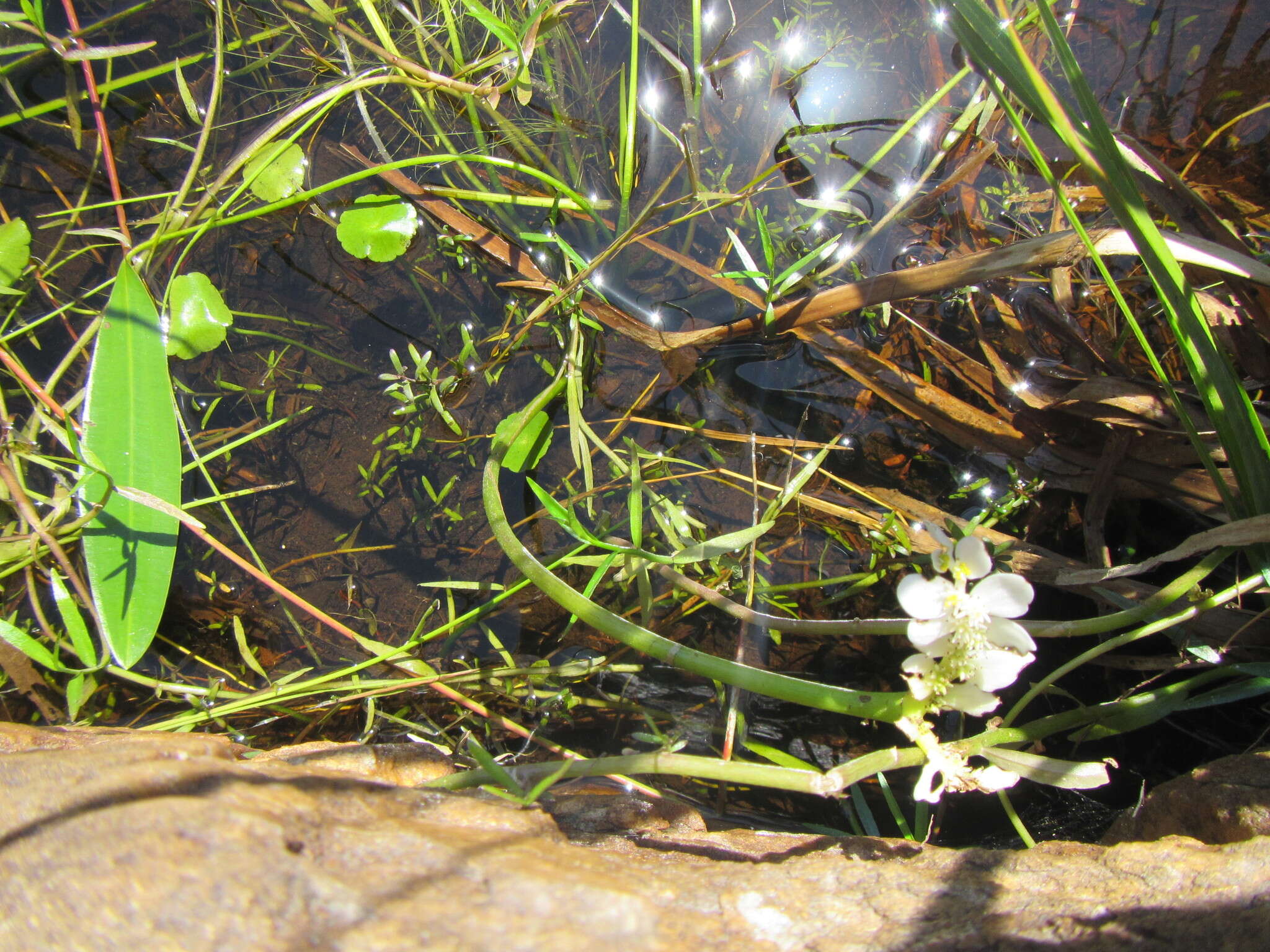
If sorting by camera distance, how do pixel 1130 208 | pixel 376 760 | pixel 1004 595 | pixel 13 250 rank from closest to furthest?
pixel 1004 595
pixel 1130 208
pixel 376 760
pixel 13 250

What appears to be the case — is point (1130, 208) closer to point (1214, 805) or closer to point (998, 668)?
point (998, 668)

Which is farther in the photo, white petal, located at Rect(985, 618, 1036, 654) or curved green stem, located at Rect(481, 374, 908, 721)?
curved green stem, located at Rect(481, 374, 908, 721)

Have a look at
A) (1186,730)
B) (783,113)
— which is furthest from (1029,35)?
(1186,730)

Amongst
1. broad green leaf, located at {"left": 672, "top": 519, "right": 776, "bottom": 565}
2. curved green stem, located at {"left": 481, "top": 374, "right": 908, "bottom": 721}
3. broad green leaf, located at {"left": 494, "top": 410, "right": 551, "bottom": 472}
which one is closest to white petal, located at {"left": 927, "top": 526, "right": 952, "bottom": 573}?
curved green stem, located at {"left": 481, "top": 374, "right": 908, "bottom": 721}

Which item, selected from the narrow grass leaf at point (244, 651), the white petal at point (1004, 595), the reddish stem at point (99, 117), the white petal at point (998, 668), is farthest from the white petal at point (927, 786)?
the reddish stem at point (99, 117)

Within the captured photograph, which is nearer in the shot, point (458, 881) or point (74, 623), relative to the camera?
point (458, 881)

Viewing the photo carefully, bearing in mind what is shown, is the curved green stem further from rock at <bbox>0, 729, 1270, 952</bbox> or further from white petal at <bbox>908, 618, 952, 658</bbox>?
rock at <bbox>0, 729, 1270, 952</bbox>

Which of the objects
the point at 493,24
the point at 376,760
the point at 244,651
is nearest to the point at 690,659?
the point at 376,760

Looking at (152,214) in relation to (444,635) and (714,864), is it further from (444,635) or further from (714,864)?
(714,864)
